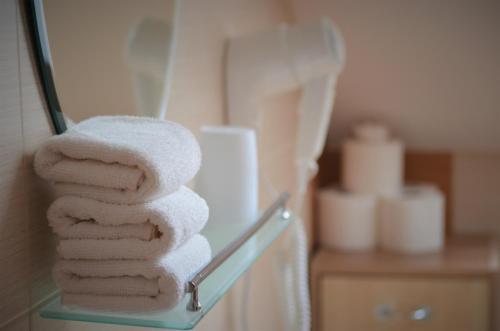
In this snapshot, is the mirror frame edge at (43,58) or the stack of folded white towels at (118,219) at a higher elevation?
the mirror frame edge at (43,58)

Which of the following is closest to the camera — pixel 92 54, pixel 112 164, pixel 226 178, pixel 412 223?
pixel 112 164

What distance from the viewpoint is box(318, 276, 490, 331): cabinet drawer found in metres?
2.04

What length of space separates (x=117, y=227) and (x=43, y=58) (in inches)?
7.6

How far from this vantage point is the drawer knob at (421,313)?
205cm

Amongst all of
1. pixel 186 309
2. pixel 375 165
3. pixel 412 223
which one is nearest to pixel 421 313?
pixel 412 223

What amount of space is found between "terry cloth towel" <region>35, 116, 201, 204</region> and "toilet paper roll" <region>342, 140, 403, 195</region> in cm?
147

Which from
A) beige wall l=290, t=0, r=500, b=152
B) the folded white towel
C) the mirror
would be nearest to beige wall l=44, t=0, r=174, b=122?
the mirror

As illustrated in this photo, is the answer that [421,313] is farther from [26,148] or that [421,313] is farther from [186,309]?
[26,148]

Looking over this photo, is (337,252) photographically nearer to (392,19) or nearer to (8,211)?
(392,19)

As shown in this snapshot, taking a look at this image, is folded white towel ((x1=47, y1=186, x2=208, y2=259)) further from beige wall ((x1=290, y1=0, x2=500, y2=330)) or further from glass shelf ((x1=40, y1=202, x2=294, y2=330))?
beige wall ((x1=290, y1=0, x2=500, y2=330))

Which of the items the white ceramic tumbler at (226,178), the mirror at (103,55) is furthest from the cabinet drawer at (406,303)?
the mirror at (103,55)

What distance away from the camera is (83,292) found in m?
0.75

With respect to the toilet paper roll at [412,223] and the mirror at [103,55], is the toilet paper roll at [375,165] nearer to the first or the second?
the toilet paper roll at [412,223]

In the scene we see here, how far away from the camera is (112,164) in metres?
0.73
